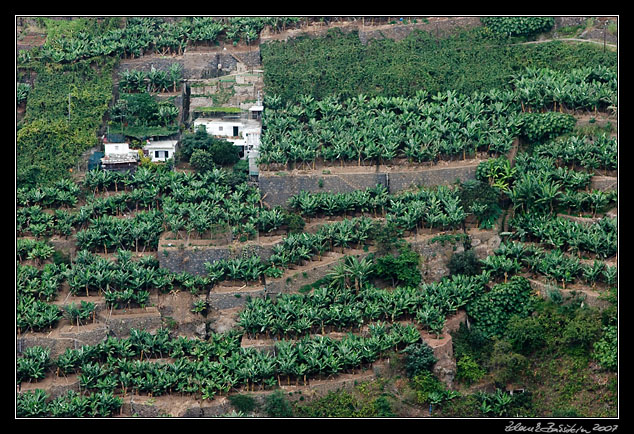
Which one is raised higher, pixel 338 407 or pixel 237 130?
pixel 237 130

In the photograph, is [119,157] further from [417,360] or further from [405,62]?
[417,360]

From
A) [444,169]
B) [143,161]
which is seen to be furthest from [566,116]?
[143,161]

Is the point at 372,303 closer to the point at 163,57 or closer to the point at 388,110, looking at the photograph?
the point at 388,110

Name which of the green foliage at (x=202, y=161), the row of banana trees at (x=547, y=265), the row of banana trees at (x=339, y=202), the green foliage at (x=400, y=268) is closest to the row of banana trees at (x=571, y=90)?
the row of banana trees at (x=547, y=265)

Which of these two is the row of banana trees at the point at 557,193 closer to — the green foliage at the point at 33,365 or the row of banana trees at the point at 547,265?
the row of banana trees at the point at 547,265

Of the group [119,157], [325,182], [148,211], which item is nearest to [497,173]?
[325,182]
